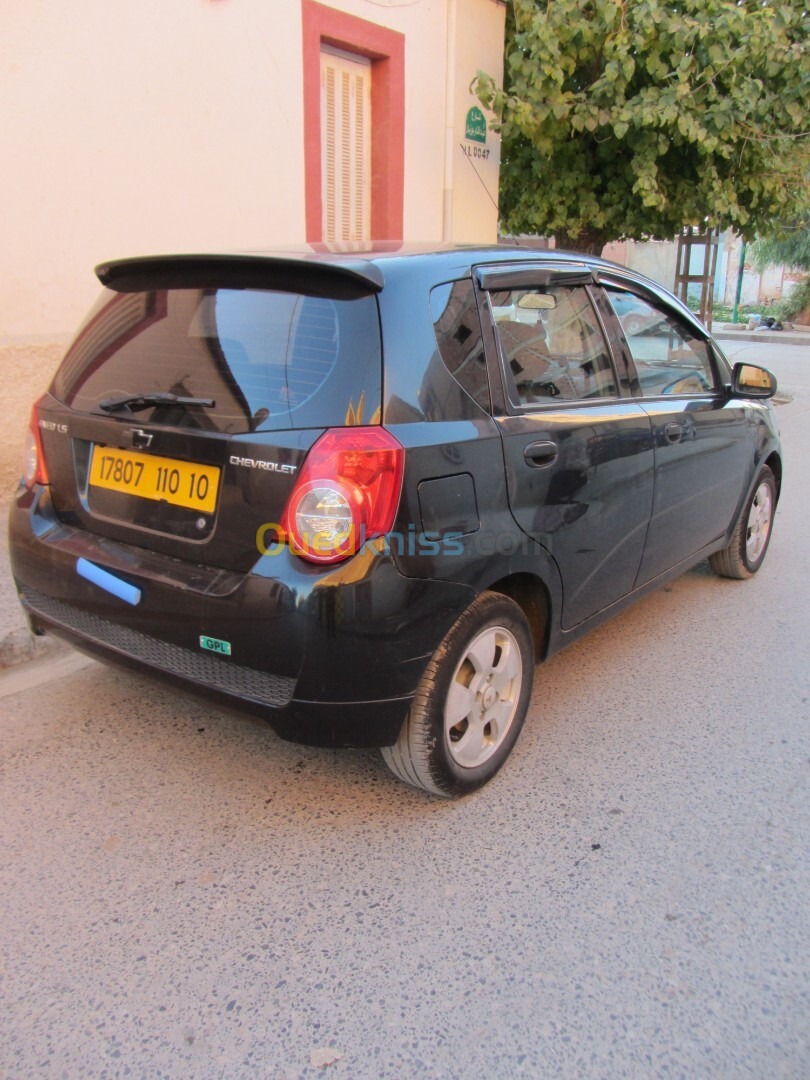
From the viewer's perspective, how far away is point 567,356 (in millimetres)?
3230

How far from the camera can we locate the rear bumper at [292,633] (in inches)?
91.8

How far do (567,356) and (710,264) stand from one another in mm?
10368

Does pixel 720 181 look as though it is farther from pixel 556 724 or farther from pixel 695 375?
pixel 556 724

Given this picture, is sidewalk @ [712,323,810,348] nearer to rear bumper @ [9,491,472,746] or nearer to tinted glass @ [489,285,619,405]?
tinted glass @ [489,285,619,405]

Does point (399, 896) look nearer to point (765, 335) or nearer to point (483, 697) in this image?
point (483, 697)

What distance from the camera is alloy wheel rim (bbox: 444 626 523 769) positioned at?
272 centimetres

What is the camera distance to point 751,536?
16.5 ft

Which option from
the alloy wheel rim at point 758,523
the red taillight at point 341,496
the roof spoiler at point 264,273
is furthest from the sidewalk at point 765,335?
the red taillight at point 341,496

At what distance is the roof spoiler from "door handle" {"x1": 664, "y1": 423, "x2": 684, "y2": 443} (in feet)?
5.51

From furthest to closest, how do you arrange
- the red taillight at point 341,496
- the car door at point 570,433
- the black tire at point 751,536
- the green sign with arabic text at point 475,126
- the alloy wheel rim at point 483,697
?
the green sign with arabic text at point 475,126 → the black tire at point 751,536 → the car door at point 570,433 → the alloy wheel rim at point 483,697 → the red taillight at point 341,496

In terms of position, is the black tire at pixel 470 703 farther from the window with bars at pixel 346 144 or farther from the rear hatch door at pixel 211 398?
the window with bars at pixel 346 144

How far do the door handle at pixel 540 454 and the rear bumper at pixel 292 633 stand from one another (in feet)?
1.74

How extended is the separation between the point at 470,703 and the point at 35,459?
1706 millimetres

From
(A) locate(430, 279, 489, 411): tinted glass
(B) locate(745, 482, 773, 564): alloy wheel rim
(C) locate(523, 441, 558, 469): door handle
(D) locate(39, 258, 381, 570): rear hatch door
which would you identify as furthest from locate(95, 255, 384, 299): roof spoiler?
(B) locate(745, 482, 773, 564): alloy wheel rim
